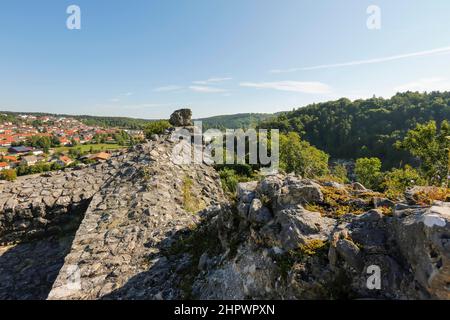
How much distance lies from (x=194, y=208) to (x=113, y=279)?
13.5 feet

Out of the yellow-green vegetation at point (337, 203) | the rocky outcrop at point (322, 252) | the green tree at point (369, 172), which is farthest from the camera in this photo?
the green tree at point (369, 172)

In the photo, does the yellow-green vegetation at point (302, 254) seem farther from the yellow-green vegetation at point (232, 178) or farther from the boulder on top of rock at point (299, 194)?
the yellow-green vegetation at point (232, 178)

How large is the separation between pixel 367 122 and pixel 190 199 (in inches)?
3406

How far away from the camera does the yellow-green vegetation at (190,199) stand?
915 centimetres

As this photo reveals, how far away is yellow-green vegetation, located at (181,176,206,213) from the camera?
9147 millimetres

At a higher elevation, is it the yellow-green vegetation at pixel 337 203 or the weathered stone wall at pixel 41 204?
the yellow-green vegetation at pixel 337 203

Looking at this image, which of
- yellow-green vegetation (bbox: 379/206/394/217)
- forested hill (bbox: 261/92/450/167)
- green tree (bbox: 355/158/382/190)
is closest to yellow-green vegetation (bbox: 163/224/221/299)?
yellow-green vegetation (bbox: 379/206/394/217)

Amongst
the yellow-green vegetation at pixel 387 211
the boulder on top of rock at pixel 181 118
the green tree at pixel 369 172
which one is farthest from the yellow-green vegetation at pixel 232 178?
the green tree at pixel 369 172

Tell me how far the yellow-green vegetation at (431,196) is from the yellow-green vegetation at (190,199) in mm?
6596

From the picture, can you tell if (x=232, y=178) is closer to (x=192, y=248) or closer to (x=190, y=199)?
(x=190, y=199)

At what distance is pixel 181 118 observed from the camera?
1628 cm
